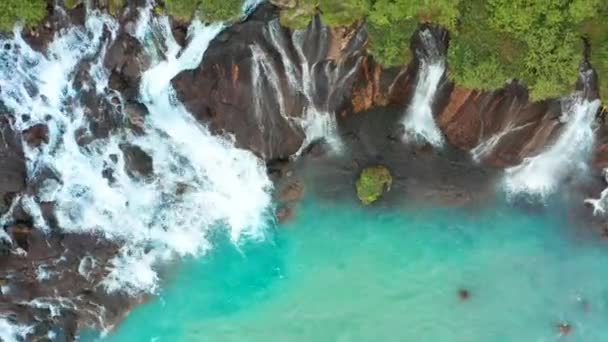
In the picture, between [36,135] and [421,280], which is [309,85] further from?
[36,135]

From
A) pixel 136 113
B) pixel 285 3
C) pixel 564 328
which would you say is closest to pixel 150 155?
pixel 136 113

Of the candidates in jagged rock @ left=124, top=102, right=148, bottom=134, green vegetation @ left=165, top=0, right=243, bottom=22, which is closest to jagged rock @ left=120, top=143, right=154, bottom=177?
jagged rock @ left=124, top=102, right=148, bottom=134

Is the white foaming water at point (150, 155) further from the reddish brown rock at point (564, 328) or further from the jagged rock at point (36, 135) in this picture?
the reddish brown rock at point (564, 328)

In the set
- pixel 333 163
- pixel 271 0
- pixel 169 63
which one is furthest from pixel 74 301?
pixel 271 0

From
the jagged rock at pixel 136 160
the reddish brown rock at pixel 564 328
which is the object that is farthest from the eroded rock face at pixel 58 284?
the reddish brown rock at pixel 564 328

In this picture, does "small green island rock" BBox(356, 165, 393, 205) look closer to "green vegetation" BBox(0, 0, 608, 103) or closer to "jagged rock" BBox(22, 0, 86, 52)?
"green vegetation" BBox(0, 0, 608, 103)

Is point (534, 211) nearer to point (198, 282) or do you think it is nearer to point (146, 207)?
Answer: point (198, 282)
